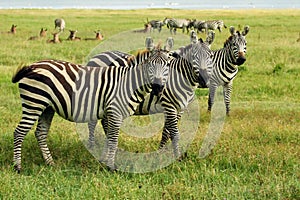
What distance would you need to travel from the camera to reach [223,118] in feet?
32.7

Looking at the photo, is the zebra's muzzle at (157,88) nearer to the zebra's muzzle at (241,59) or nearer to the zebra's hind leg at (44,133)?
the zebra's hind leg at (44,133)

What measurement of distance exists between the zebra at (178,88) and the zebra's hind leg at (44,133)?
82 centimetres

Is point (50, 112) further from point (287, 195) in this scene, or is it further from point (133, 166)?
point (287, 195)

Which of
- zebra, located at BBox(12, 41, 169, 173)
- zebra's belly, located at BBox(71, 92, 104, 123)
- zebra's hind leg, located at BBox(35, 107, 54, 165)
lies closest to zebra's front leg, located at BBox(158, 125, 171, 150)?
zebra, located at BBox(12, 41, 169, 173)

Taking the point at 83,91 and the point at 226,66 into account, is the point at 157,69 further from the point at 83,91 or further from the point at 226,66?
the point at 226,66

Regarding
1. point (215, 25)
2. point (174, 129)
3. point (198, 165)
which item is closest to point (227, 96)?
point (174, 129)

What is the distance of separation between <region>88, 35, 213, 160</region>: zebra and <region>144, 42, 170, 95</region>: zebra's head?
892mm

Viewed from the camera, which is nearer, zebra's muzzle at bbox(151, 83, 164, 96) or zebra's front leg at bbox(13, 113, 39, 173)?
zebra's muzzle at bbox(151, 83, 164, 96)

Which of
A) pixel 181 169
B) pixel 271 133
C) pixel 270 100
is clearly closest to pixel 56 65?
pixel 181 169

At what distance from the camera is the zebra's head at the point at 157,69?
20.5ft

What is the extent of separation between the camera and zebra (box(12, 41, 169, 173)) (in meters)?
6.50

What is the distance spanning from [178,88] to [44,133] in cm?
209

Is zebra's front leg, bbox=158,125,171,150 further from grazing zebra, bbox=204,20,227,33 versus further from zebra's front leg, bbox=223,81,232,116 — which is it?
grazing zebra, bbox=204,20,227,33

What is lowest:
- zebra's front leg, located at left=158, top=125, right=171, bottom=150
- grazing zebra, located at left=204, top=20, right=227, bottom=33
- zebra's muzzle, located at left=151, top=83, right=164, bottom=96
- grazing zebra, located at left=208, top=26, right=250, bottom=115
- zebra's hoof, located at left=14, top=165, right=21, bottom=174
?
grazing zebra, located at left=204, top=20, right=227, bottom=33
